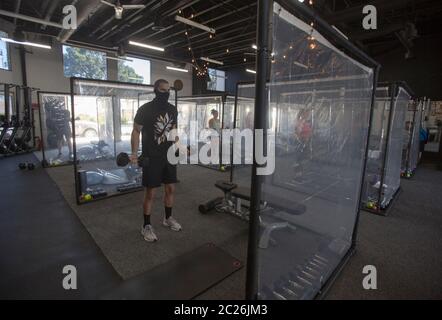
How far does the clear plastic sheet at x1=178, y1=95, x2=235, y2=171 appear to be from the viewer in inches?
247

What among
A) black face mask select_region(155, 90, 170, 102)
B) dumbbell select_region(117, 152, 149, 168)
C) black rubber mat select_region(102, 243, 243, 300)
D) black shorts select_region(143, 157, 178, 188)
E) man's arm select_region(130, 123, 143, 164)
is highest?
black face mask select_region(155, 90, 170, 102)

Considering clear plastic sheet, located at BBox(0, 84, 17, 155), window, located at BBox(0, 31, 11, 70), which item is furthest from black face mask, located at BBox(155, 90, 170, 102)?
window, located at BBox(0, 31, 11, 70)

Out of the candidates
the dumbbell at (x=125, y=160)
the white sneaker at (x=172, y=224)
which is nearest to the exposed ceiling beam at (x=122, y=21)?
the dumbbell at (x=125, y=160)

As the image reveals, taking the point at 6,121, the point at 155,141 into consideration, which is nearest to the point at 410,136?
the point at 155,141

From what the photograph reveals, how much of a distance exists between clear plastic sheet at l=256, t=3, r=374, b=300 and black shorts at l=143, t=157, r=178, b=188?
124 centimetres

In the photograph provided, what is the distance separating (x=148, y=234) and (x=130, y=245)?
0.67ft

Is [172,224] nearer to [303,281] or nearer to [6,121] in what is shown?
[303,281]

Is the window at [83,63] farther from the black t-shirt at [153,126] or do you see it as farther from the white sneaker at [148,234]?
the white sneaker at [148,234]

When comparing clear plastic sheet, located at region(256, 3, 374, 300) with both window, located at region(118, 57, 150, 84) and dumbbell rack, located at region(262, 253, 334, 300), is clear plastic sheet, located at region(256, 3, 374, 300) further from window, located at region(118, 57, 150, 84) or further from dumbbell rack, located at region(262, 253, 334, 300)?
window, located at region(118, 57, 150, 84)

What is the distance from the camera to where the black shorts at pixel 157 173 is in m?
2.45

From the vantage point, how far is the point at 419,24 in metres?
7.00
